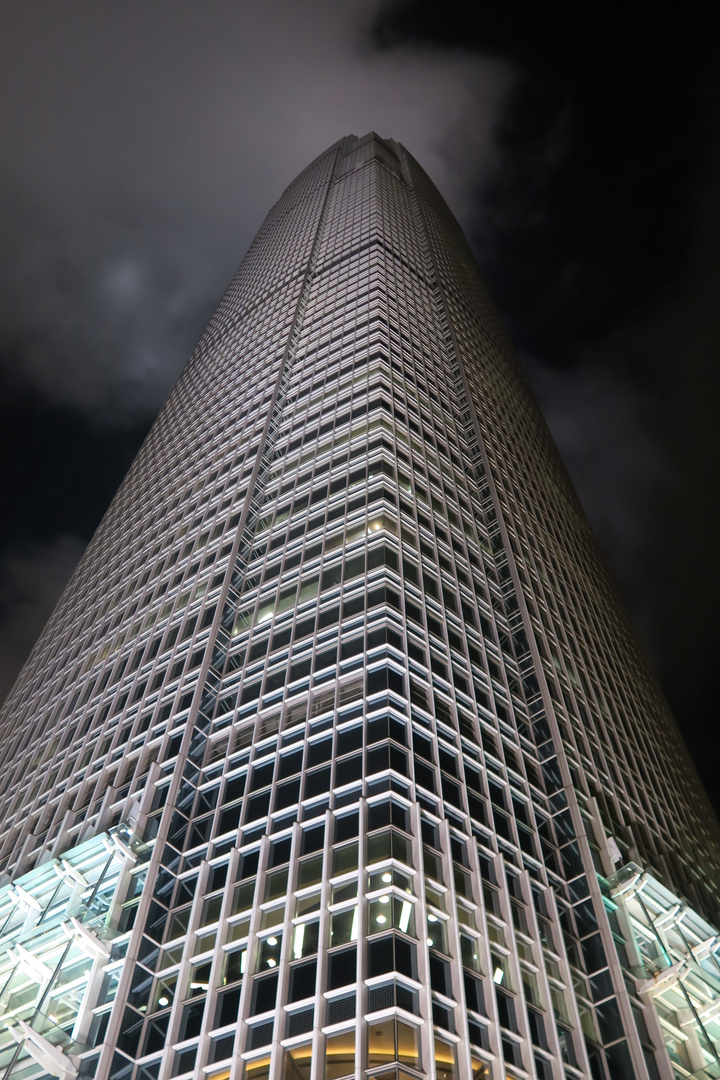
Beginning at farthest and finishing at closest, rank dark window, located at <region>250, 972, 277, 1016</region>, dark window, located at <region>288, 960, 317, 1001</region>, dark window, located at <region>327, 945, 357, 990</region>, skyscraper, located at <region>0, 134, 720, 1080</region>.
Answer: skyscraper, located at <region>0, 134, 720, 1080</region> → dark window, located at <region>250, 972, 277, 1016</region> → dark window, located at <region>288, 960, 317, 1001</region> → dark window, located at <region>327, 945, 357, 990</region>

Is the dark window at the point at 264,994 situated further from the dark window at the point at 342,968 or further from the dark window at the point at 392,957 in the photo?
the dark window at the point at 392,957

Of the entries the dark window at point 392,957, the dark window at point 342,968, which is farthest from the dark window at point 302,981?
the dark window at point 392,957

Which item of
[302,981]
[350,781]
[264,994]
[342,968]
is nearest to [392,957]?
[342,968]

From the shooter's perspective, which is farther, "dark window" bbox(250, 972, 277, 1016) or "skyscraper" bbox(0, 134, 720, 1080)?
"skyscraper" bbox(0, 134, 720, 1080)

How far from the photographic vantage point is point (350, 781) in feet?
130

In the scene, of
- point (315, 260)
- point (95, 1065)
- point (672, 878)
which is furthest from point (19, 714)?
point (315, 260)

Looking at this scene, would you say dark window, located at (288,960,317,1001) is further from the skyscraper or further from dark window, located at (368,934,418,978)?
dark window, located at (368,934,418,978)

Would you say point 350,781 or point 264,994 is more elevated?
point 350,781

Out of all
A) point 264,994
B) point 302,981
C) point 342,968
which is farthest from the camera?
point 264,994

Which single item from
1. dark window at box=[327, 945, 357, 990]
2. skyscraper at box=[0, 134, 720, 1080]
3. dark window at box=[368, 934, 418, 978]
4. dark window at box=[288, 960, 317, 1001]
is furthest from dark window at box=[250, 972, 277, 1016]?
dark window at box=[368, 934, 418, 978]

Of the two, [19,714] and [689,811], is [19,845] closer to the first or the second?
[19,714]

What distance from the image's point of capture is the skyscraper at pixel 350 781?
108 ft

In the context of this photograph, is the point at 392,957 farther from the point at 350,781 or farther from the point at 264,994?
the point at 350,781

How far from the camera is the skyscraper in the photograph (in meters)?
32.9
